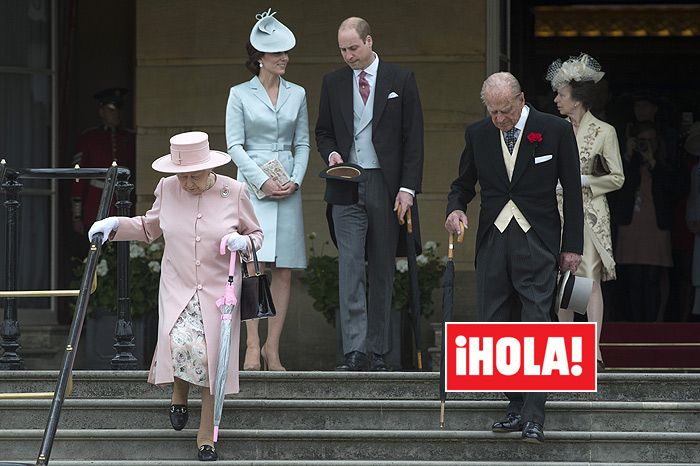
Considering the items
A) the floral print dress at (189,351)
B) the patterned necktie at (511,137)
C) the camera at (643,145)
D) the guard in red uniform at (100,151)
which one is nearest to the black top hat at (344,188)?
the patterned necktie at (511,137)

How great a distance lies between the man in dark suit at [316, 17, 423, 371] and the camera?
31.2 ft

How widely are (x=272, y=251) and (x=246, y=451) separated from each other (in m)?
1.51

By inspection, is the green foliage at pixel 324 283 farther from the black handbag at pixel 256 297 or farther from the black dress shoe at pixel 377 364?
the black handbag at pixel 256 297

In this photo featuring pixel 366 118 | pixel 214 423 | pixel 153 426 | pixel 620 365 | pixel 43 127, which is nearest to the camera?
pixel 214 423

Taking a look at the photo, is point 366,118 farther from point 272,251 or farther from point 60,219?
point 60,219

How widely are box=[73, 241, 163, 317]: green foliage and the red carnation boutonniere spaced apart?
356cm

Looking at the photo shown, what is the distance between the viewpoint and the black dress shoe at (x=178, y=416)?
8.57 m

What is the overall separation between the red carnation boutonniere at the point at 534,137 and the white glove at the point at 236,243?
1513mm

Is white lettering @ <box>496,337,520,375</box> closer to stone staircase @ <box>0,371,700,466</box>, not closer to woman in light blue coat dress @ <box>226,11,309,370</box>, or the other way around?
stone staircase @ <box>0,371,700,466</box>

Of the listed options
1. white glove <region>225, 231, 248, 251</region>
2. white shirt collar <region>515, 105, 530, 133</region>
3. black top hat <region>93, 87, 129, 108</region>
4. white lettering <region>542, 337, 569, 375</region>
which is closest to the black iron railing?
white glove <region>225, 231, 248, 251</region>

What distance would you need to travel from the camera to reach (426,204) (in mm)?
11938

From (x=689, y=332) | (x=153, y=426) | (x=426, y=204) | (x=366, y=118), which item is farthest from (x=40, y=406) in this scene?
(x=689, y=332)

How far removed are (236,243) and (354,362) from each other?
137 centimetres

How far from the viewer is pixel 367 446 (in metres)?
8.66
